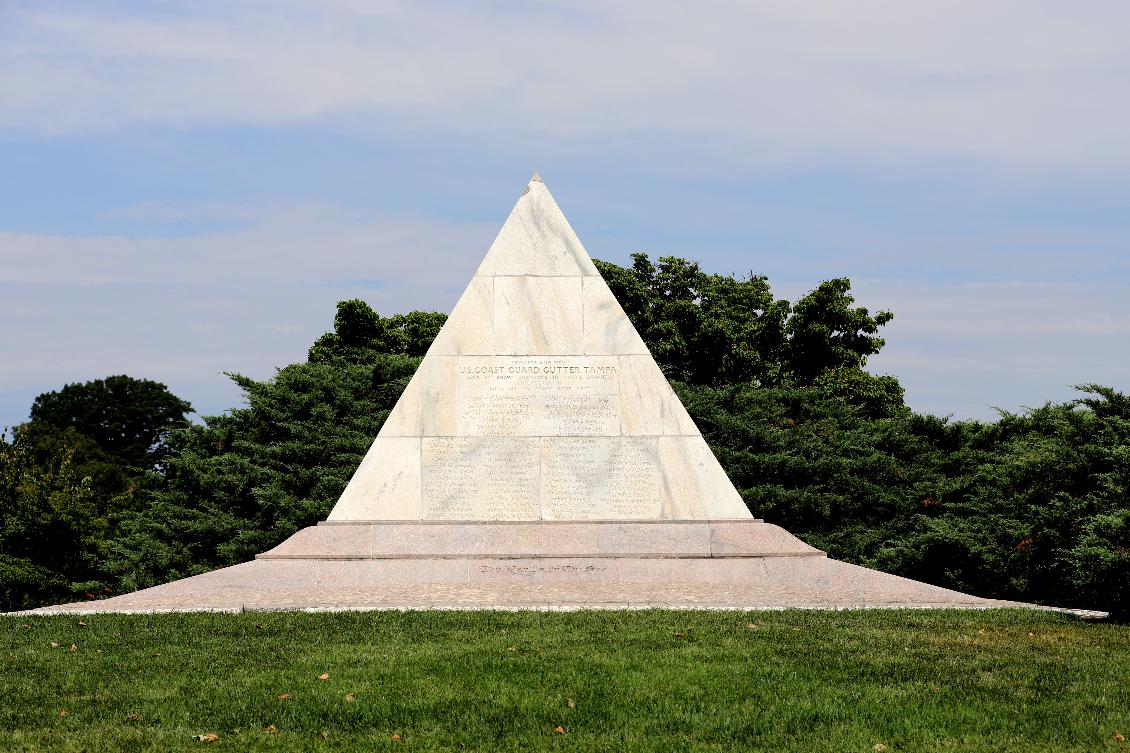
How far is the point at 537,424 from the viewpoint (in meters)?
16.5

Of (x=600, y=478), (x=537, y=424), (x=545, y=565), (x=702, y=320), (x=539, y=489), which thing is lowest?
(x=545, y=565)

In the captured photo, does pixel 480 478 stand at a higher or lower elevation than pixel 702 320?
lower

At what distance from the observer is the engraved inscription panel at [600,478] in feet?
52.9

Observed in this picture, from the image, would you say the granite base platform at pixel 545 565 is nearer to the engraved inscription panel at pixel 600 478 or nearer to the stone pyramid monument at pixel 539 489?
the stone pyramid monument at pixel 539 489

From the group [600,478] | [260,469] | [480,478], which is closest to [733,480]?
[600,478]

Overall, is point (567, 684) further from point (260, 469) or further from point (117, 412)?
point (117, 412)

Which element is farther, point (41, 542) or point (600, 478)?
point (41, 542)

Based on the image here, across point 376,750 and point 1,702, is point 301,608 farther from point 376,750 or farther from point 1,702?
point 376,750

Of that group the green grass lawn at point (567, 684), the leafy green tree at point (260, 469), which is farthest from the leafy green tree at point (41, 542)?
the green grass lawn at point (567, 684)

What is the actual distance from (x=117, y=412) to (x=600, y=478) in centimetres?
4374

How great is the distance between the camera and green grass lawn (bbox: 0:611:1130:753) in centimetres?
759

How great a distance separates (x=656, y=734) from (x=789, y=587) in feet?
26.2

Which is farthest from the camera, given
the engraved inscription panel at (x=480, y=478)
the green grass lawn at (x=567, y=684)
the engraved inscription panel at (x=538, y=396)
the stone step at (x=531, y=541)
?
the engraved inscription panel at (x=538, y=396)

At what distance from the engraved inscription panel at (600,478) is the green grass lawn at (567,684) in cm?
407
